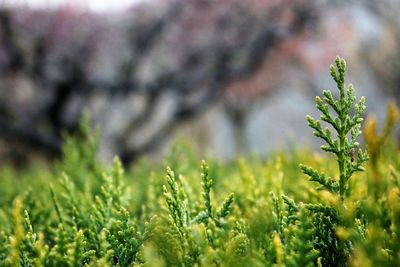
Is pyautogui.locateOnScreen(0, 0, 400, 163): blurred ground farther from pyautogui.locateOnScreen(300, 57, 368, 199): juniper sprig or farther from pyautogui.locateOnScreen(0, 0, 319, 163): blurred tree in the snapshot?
pyautogui.locateOnScreen(300, 57, 368, 199): juniper sprig

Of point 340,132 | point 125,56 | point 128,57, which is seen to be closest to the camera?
point 340,132

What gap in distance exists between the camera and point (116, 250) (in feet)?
3.40

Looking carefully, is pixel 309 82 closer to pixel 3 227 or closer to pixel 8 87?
pixel 8 87

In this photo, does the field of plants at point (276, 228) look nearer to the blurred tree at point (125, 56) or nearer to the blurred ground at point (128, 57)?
the blurred ground at point (128, 57)

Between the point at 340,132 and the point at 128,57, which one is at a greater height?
the point at 128,57

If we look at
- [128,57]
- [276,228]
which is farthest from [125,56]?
[276,228]

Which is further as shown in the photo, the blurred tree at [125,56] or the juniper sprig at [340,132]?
the blurred tree at [125,56]

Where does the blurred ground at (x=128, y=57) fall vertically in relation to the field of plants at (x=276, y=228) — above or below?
above

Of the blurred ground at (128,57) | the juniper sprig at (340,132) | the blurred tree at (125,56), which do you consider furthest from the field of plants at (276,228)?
the blurred tree at (125,56)

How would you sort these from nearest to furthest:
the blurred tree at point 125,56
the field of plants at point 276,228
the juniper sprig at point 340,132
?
1. the field of plants at point 276,228
2. the juniper sprig at point 340,132
3. the blurred tree at point 125,56

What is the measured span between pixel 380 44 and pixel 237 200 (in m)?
18.9

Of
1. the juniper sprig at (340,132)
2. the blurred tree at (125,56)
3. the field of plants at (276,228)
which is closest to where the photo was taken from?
the field of plants at (276,228)

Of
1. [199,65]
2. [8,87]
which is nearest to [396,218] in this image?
[199,65]

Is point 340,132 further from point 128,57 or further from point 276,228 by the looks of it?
point 128,57
